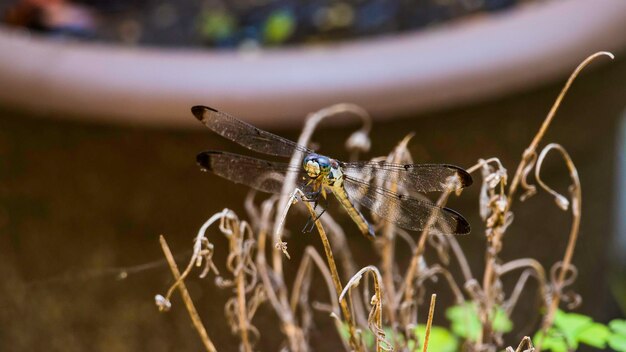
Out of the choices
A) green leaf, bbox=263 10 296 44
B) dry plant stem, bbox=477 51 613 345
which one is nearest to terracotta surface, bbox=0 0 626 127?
green leaf, bbox=263 10 296 44

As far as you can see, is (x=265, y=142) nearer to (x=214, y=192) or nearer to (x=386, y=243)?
(x=386, y=243)

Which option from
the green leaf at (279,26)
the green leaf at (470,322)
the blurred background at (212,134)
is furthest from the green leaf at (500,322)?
the green leaf at (279,26)

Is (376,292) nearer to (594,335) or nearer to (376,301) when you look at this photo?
(376,301)

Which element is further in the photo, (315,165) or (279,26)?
(279,26)

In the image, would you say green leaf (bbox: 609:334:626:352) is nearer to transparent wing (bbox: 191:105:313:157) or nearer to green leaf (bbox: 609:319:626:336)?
green leaf (bbox: 609:319:626:336)

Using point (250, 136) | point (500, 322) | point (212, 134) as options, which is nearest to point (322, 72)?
point (212, 134)

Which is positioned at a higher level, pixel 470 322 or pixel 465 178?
pixel 465 178

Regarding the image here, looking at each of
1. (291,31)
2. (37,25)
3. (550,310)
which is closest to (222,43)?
(291,31)

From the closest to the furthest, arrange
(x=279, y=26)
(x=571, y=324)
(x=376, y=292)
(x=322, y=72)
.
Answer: (x=376, y=292), (x=571, y=324), (x=322, y=72), (x=279, y=26)
